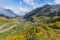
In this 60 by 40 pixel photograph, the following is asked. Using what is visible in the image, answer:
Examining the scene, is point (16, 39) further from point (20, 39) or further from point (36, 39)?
point (36, 39)

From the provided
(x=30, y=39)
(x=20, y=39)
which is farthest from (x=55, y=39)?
(x=30, y=39)

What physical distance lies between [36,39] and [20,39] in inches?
635

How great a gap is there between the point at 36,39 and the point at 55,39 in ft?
69.5

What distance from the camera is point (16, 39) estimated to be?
72.1 meters

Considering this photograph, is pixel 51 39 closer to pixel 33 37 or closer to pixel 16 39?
pixel 16 39

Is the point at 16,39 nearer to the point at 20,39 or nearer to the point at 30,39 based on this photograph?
the point at 20,39

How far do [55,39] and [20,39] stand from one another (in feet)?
49.0

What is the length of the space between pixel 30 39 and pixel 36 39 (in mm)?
2065

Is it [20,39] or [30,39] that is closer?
[30,39]

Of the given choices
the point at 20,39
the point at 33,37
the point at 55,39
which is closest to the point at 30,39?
the point at 33,37

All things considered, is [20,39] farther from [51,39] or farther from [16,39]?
[51,39]

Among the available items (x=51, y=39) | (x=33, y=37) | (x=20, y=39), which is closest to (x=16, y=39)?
(x=20, y=39)

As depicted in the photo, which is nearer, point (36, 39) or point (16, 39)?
point (36, 39)

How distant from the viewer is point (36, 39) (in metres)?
54.3
